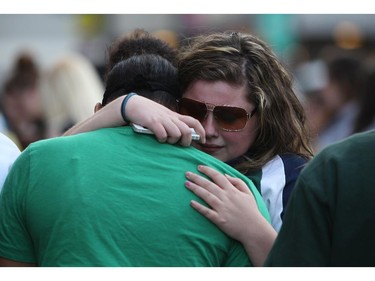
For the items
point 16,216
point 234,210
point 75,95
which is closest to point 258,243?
point 234,210

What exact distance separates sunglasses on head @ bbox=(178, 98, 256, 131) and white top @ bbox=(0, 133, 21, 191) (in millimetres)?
610

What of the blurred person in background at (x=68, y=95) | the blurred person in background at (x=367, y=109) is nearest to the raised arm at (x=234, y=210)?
the blurred person in background at (x=68, y=95)

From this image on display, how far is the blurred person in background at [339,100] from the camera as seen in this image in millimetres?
7988

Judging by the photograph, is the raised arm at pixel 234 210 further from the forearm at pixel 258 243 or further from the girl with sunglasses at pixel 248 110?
the girl with sunglasses at pixel 248 110

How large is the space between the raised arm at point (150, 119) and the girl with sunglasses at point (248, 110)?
100 mm

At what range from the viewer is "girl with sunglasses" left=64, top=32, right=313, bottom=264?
301 centimetres

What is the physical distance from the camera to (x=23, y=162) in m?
2.50

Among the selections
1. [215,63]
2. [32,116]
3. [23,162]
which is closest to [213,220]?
[23,162]

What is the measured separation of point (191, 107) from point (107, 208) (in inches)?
28.3

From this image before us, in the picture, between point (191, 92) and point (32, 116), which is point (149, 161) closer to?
point (191, 92)

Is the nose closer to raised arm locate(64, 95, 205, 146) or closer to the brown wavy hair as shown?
the brown wavy hair

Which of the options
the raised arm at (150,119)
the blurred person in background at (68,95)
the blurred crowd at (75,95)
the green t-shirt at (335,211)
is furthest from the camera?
the blurred crowd at (75,95)

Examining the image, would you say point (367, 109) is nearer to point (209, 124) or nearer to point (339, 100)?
point (339, 100)
